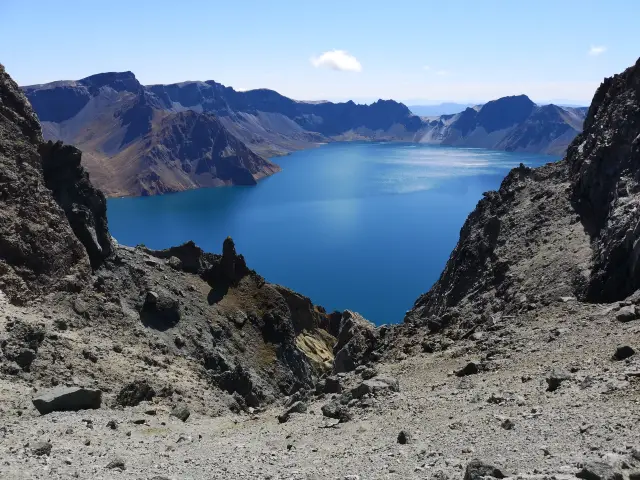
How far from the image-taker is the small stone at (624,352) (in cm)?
1820

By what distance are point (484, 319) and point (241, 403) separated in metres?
14.7

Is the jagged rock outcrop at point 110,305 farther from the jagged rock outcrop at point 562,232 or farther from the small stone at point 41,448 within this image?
the jagged rock outcrop at point 562,232

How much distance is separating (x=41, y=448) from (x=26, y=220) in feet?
77.6

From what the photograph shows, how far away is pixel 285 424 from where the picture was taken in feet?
67.9

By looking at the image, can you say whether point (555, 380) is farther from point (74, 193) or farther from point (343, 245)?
point (343, 245)

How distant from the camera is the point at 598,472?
1015 centimetres

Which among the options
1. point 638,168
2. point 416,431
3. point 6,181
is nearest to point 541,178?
point 638,168

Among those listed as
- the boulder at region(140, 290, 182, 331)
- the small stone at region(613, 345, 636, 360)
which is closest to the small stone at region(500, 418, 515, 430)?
the small stone at region(613, 345, 636, 360)

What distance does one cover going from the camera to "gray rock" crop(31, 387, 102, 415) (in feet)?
68.2

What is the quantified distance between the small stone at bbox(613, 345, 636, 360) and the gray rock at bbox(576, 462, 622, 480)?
896 cm

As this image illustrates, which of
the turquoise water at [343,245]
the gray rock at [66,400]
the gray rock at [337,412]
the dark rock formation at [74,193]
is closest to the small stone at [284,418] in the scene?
the gray rock at [337,412]

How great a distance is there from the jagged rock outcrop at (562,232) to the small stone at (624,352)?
9416 millimetres

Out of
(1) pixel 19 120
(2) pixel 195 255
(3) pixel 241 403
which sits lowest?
(3) pixel 241 403

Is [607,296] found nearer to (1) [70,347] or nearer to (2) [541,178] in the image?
(2) [541,178]
